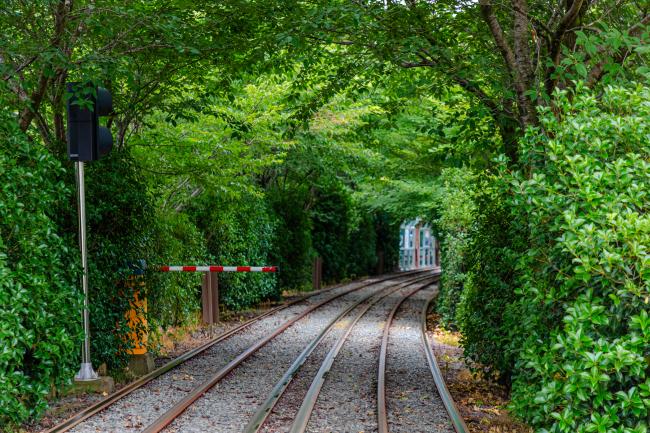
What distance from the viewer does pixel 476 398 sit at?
9.53m

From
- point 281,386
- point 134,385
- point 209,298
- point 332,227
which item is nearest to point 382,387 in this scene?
point 281,386

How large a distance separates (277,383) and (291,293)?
56.0 ft

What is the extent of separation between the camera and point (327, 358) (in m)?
12.2

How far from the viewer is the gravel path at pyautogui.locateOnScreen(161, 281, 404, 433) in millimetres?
7816

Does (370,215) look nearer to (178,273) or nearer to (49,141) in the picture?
(178,273)

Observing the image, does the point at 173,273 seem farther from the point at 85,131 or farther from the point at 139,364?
the point at 85,131

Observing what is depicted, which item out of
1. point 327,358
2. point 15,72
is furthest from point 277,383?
point 15,72

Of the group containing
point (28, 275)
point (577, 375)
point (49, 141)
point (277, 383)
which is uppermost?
point (49, 141)

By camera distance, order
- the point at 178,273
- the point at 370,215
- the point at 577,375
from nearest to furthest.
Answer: the point at 577,375 < the point at 178,273 < the point at 370,215

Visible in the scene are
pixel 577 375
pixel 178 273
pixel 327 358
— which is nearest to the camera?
pixel 577 375

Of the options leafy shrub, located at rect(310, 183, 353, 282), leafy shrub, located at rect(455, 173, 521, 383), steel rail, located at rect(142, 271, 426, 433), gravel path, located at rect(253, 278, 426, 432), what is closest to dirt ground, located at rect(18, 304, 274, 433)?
steel rail, located at rect(142, 271, 426, 433)

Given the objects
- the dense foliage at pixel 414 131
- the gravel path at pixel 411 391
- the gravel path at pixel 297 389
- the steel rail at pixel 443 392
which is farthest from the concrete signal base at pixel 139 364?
the steel rail at pixel 443 392

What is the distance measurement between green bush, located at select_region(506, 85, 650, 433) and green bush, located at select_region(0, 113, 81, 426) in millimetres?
4076

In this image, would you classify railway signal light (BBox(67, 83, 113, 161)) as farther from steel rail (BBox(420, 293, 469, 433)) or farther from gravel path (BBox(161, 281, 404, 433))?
steel rail (BBox(420, 293, 469, 433))
